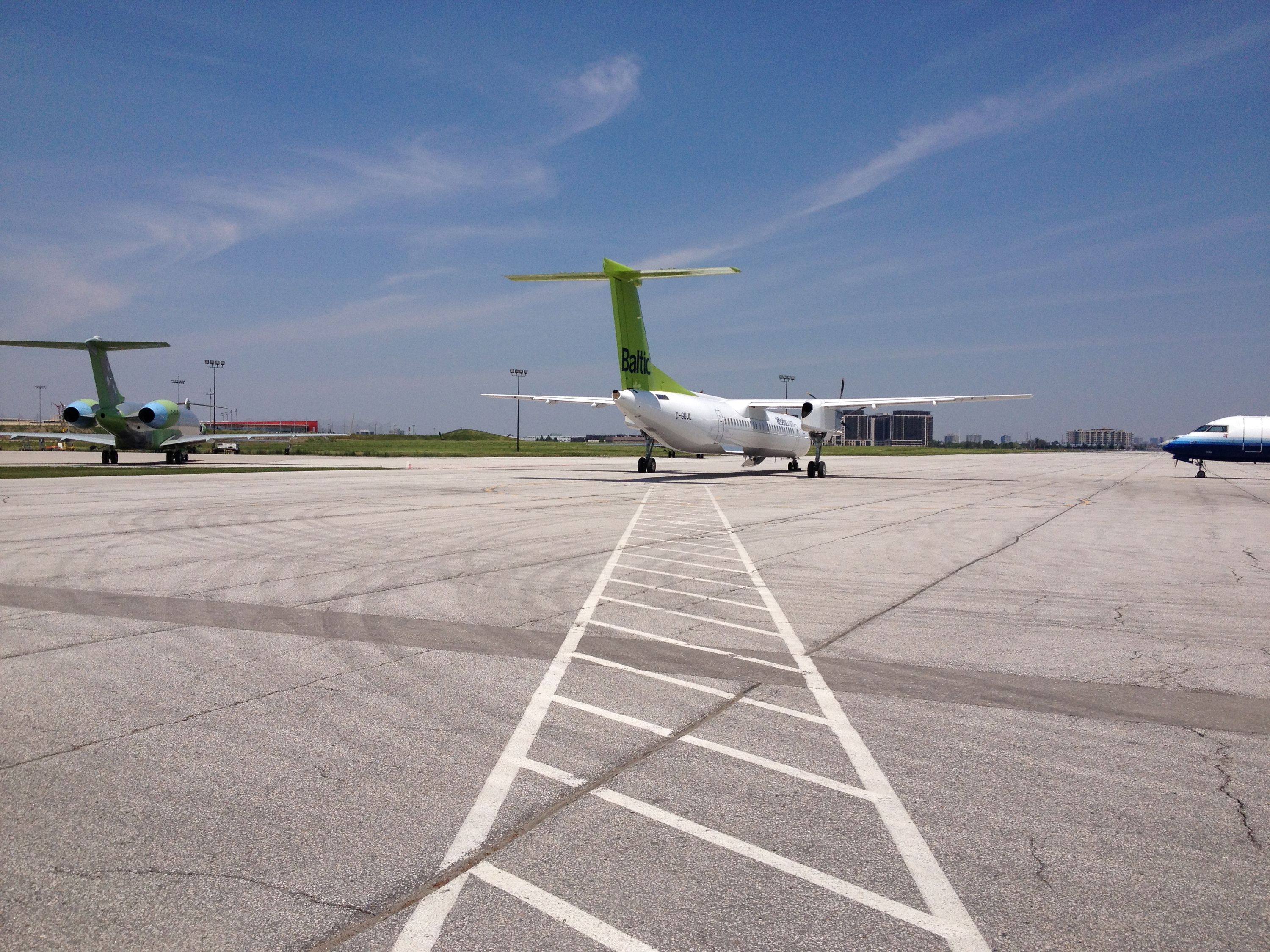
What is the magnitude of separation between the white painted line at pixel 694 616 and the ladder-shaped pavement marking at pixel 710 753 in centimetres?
2

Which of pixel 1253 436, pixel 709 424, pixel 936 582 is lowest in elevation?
pixel 936 582

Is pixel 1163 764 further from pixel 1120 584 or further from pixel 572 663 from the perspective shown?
pixel 1120 584

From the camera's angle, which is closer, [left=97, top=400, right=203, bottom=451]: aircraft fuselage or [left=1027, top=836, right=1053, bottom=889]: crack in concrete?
[left=1027, top=836, right=1053, bottom=889]: crack in concrete

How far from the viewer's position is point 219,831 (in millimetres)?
3787

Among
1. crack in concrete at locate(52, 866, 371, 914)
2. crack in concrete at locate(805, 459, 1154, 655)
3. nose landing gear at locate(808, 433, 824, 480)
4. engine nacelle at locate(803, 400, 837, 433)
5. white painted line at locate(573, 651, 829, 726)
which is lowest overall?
crack in concrete at locate(805, 459, 1154, 655)

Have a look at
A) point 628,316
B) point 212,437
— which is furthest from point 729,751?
point 212,437

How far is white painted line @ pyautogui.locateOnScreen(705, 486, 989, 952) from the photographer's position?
311cm

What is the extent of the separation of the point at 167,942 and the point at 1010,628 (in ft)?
25.0

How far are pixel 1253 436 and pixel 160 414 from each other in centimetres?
5736

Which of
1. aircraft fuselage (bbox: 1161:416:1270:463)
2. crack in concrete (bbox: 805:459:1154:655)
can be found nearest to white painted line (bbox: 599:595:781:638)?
crack in concrete (bbox: 805:459:1154:655)

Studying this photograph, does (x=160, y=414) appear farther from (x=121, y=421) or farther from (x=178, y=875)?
(x=178, y=875)

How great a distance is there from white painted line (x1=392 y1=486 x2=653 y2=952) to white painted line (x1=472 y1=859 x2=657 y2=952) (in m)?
0.14

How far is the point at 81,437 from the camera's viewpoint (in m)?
48.7

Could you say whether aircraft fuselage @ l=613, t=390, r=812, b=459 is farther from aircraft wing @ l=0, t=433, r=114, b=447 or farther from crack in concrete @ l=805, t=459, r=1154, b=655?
aircraft wing @ l=0, t=433, r=114, b=447
